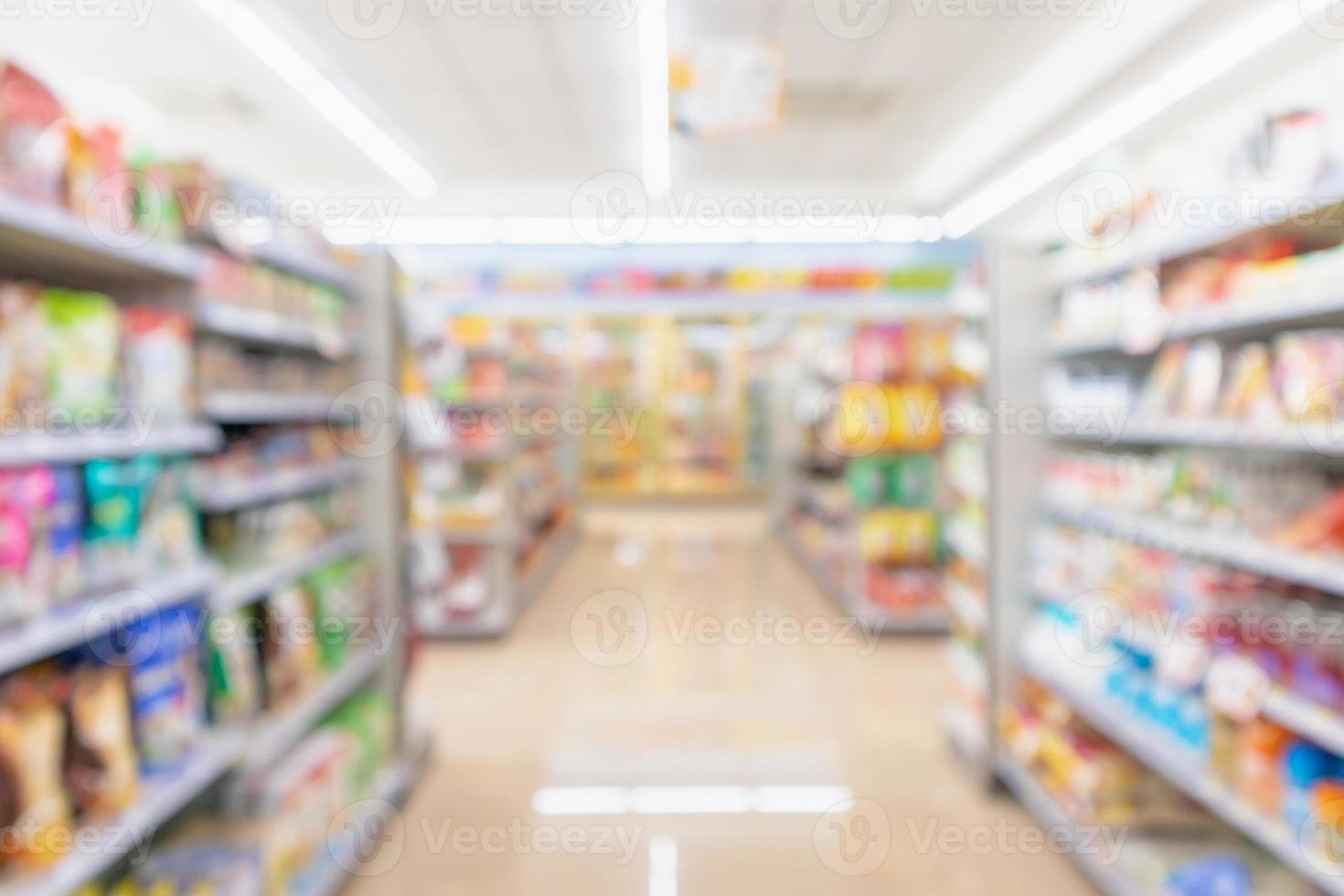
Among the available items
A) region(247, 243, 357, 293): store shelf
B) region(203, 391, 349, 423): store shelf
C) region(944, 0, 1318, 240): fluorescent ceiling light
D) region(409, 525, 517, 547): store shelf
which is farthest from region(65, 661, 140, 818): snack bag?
region(944, 0, 1318, 240): fluorescent ceiling light

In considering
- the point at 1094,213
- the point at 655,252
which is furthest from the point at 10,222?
the point at 655,252

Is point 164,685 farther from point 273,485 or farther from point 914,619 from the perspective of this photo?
point 914,619

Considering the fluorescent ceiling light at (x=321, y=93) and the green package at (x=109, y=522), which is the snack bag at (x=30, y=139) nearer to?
the green package at (x=109, y=522)

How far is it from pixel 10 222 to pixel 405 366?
2.05 meters

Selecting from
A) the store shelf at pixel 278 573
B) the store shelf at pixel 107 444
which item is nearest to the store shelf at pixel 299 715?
the store shelf at pixel 278 573

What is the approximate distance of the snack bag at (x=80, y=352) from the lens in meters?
1.68

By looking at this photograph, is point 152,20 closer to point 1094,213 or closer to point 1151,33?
point 1094,213

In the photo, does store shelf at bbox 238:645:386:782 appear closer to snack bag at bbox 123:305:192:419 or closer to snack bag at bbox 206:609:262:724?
snack bag at bbox 206:609:262:724

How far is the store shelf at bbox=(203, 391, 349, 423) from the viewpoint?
7.64 ft

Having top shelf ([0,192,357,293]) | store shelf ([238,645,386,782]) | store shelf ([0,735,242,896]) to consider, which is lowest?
store shelf ([238,645,386,782])

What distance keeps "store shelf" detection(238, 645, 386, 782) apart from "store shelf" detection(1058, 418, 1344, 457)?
2554 millimetres

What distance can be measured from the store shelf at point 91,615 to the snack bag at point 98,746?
9 cm

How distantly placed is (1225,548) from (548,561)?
5795 mm

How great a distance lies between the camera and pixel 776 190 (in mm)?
9625
